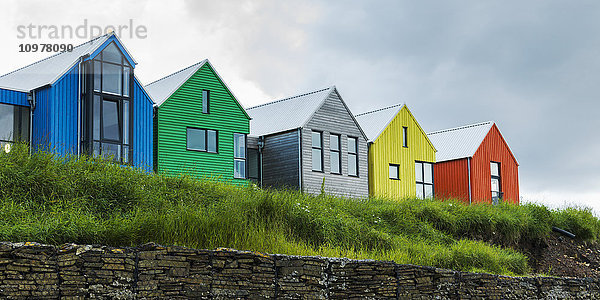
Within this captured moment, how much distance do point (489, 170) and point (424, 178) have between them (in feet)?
15.7

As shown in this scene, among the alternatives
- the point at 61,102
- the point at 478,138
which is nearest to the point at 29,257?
the point at 61,102

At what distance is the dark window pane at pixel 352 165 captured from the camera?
95.9ft

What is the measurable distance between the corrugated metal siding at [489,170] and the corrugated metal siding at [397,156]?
11.2 feet

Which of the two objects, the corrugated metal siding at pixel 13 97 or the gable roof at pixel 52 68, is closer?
the corrugated metal siding at pixel 13 97

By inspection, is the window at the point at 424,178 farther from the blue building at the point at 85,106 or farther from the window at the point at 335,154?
the blue building at the point at 85,106

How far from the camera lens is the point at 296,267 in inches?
384

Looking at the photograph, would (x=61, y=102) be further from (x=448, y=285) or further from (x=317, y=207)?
(x=448, y=285)

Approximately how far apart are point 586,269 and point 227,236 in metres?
15.2

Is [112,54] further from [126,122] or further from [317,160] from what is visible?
[317,160]

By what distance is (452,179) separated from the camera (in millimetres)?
34844

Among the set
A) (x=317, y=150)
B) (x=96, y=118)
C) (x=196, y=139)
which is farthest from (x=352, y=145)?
(x=96, y=118)

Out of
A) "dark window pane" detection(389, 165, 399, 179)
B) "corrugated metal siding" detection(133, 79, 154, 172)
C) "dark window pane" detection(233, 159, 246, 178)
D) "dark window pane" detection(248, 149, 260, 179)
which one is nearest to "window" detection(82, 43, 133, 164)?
"corrugated metal siding" detection(133, 79, 154, 172)

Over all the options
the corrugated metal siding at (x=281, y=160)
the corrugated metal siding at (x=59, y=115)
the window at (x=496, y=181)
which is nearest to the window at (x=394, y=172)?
the corrugated metal siding at (x=281, y=160)

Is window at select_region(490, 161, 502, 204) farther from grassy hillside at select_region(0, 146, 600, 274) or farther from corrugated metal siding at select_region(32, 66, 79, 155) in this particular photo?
corrugated metal siding at select_region(32, 66, 79, 155)
